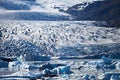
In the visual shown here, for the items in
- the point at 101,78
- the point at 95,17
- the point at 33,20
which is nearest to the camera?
the point at 101,78

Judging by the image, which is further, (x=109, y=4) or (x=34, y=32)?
(x=109, y=4)

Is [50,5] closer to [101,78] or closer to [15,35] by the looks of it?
[15,35]

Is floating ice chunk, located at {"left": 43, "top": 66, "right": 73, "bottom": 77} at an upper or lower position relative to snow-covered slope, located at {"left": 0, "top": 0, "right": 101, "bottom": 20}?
lower

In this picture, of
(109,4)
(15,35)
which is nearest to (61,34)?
(15,35)

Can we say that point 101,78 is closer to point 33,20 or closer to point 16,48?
point 16,48

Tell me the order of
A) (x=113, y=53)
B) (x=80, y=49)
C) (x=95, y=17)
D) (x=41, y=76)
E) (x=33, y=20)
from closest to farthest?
(x=41, y=76)
(x=113, y=53)
(x=80, y=49)
(x=33, y=20)
(x=95, y=17)

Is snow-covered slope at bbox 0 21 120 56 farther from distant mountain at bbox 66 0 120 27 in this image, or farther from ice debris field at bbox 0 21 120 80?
distant mountain at bbox 66 0 120 27

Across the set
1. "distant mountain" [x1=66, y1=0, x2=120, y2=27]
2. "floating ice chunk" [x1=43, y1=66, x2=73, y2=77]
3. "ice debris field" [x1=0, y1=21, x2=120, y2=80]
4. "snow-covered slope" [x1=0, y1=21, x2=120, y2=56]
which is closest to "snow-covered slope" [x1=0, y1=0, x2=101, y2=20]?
"distant mountain" [x1=66, y1=0, x2=120, y2=27]

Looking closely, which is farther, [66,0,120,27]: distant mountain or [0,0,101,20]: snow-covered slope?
[66,0,120,27]: distant mountain
